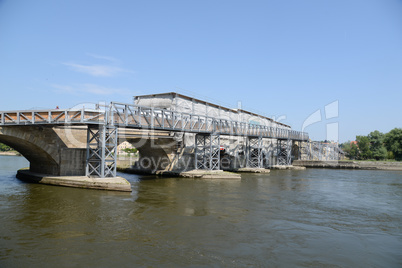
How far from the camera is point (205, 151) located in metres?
42.9

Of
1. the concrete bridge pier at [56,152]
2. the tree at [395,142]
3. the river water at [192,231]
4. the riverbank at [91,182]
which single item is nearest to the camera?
the river water at [192,231]

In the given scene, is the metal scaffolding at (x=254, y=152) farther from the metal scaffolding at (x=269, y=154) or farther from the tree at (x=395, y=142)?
the tree at (x=395, y=142)

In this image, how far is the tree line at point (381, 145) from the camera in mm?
83000

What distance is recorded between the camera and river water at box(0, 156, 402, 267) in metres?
10.7

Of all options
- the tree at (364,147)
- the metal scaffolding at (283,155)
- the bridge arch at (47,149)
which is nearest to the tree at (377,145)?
the tree at (364,147)

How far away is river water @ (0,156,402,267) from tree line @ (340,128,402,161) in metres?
73.4

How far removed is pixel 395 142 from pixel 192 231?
3589 inches

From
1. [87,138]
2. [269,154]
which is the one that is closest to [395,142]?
[269,154]

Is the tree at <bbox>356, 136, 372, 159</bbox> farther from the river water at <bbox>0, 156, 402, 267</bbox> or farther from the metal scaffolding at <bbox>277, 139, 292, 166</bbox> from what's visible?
the river water at <bbox>0, 156, 402, 267</bbox>

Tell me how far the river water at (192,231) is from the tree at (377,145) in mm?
74804

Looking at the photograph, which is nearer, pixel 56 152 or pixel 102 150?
pixel 102 150

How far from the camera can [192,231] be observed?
14.1m

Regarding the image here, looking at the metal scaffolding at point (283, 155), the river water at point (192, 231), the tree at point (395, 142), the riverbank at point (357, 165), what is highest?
the tree at point (395, 142)

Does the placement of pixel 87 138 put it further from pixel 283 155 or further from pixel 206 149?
pixel 283 155
